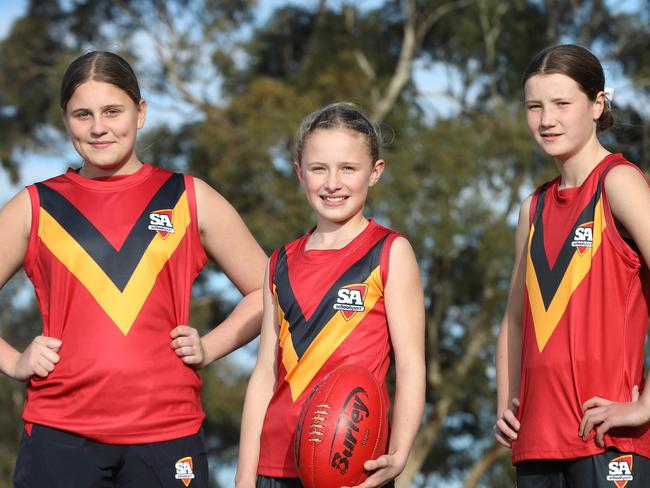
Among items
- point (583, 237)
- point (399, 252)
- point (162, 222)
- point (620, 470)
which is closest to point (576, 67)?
Result: point (583, 237)

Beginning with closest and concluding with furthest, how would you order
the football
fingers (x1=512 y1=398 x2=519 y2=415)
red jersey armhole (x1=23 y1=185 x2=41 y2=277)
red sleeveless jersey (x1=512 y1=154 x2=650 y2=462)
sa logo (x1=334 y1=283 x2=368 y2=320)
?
Result: the football → red sleeveless jersey (x1=512 y1=154 x2=650 y2=462) → sa logo (x1=334 y1=283 x2=368 y2=320) → fingers (x1=512 y1=398 x2=519 y2=415) → red jersey armhole (x1=23 y1=185 x2=41 y2=277)

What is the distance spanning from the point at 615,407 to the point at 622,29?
19.0m

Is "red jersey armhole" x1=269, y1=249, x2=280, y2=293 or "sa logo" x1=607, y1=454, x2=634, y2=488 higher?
"red jersey armhole" x1=269, y1=249, x2=280, y2=293

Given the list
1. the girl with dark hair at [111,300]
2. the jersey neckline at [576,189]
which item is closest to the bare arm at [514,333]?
the jersey neckline at [576,189]

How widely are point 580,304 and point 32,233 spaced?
6.92 ft

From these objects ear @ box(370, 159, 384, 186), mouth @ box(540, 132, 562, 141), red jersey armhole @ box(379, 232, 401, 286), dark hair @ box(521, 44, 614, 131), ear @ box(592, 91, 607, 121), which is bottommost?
red jersey armhole @ box(379, 232, 401, 286)

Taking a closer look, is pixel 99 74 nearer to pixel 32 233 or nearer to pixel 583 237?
pixel 32 233

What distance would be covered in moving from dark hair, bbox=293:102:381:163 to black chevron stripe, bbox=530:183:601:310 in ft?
2.25

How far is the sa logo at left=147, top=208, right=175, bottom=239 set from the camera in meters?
4.51


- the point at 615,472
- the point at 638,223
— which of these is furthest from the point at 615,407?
the point at 638,223

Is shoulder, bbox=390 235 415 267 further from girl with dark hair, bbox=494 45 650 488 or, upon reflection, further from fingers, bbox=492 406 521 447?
fingers, bbox=492 406 521 447

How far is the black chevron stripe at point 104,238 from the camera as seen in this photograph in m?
4.41

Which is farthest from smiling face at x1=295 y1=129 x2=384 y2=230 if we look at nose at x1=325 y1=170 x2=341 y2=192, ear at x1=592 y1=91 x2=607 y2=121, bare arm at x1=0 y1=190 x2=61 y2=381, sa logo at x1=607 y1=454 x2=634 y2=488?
sa logo at x1=607 y1=454 x2=634 y2=488

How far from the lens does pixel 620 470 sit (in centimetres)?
395
